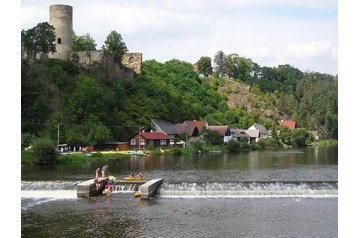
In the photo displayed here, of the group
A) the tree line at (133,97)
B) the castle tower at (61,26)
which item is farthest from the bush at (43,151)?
the castle tower at (61,26)

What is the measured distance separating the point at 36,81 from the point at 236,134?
4077cm

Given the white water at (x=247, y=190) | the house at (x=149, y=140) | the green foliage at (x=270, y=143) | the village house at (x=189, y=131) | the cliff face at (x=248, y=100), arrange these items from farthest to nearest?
the cliff face at (x=248, y=100), the green foliage at (x=270, y=143), the village house at (x=189, y=131), the house at (x=149, y=140), the white water at (x=247, y=190)

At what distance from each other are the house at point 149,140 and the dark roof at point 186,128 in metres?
4.91

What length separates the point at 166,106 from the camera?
8100cm

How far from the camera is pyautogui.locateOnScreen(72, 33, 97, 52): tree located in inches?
3377

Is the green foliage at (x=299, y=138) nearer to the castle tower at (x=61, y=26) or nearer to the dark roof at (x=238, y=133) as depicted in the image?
the dark roof at (x=238, y=133)

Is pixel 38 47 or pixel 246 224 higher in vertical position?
pixel 38 47

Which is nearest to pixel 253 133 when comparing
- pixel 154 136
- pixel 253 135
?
pixel 253 135

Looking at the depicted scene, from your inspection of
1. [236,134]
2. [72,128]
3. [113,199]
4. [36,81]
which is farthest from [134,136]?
[113,199]

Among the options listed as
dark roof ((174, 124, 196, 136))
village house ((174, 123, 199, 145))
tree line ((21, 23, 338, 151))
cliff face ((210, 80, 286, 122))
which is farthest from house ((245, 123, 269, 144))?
dark roof ((174, 124, 196, 136))

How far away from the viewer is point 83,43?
288ft

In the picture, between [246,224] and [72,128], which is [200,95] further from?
[246,224]

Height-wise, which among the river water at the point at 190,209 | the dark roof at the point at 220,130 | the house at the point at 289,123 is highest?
the house at the point at 289,123

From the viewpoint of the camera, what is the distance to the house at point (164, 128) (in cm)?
7469
